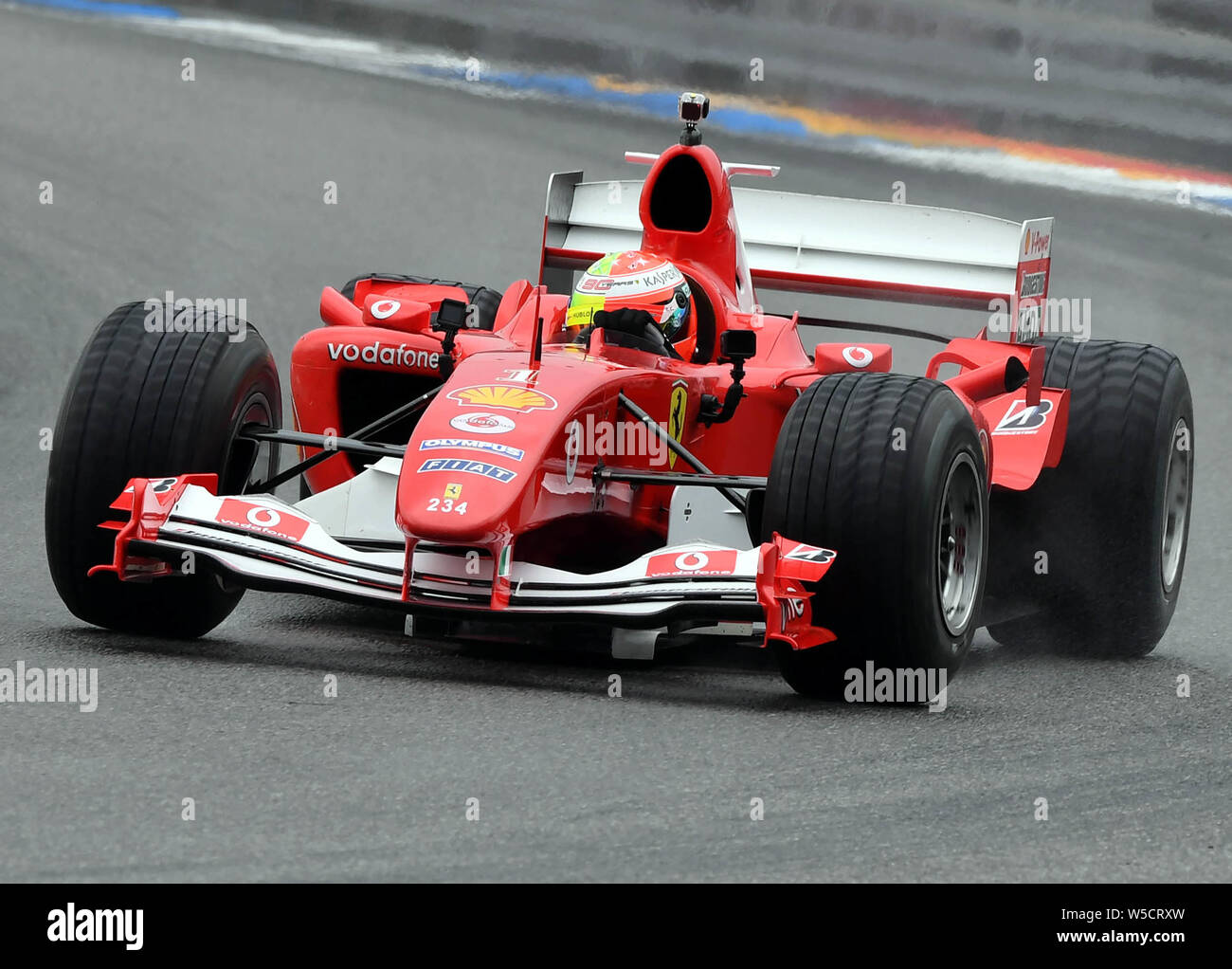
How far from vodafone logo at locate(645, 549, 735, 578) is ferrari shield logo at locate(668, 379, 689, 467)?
3.89ft

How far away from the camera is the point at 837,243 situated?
10.2 meters

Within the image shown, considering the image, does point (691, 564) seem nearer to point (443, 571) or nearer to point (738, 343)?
point (443, 571)

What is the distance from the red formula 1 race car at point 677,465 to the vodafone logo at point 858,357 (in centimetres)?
2

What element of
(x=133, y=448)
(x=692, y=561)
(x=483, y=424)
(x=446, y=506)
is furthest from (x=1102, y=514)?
(x=133, y=448)

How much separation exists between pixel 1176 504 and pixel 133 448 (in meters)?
4.69

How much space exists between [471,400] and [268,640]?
1319 mm

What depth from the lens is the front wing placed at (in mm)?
6602

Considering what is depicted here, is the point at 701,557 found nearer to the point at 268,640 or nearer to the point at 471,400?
the point at 471,400

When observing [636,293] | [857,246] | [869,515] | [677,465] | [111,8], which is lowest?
[677,465]

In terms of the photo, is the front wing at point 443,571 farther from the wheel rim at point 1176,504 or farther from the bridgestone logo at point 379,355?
the wheel rim at point 1176,504

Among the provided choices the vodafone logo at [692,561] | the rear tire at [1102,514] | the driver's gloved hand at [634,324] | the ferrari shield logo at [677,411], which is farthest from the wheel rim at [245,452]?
the rear tire at [1102,514]

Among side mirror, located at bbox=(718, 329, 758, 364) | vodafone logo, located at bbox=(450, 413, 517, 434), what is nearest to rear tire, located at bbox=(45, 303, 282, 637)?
vodafone logo, located at bbox=(450, 413, 517, 434)

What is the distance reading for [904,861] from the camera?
4.98 meters

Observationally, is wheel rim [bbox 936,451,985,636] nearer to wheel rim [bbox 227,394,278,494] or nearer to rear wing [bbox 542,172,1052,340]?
rear wing [bbox 542,172,1052,340]
